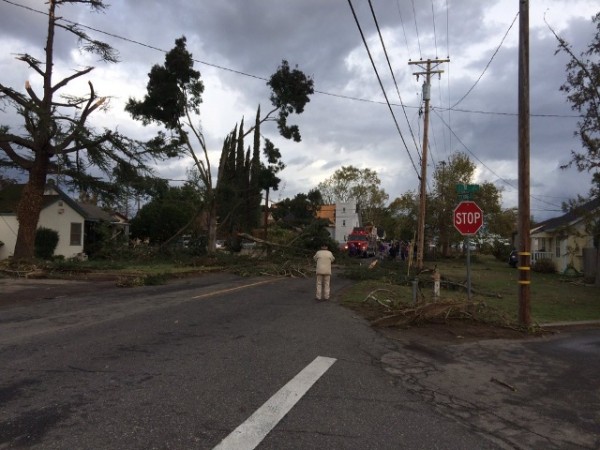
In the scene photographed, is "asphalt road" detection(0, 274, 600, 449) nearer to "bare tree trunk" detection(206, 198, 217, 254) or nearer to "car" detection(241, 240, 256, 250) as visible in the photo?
"car" detection(241, 240, 256, 250)

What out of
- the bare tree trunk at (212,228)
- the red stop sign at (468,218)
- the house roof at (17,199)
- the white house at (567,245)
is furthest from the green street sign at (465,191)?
the house roof at (17,199)

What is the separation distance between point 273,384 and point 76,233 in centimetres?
2995

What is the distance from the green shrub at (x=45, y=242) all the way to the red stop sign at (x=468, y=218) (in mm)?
24505

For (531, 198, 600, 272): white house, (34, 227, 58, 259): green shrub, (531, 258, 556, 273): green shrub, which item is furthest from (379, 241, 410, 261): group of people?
(34, 227, 58, 259): green shrub

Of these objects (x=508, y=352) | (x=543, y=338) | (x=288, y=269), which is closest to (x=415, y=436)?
(x=508, y=352)

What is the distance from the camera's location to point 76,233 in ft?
107

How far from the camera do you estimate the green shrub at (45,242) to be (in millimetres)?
29188

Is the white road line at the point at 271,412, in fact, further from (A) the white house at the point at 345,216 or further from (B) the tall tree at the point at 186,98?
(A) the white house at the point at 345,216

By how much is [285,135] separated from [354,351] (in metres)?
26.1

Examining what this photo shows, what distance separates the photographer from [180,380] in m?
6.04

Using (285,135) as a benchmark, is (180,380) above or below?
below

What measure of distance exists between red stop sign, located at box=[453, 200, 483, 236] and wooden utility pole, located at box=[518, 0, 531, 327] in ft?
5.26

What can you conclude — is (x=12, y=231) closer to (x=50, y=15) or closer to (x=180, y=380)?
(x=50, y=15)

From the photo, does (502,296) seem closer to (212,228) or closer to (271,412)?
(271,412)
